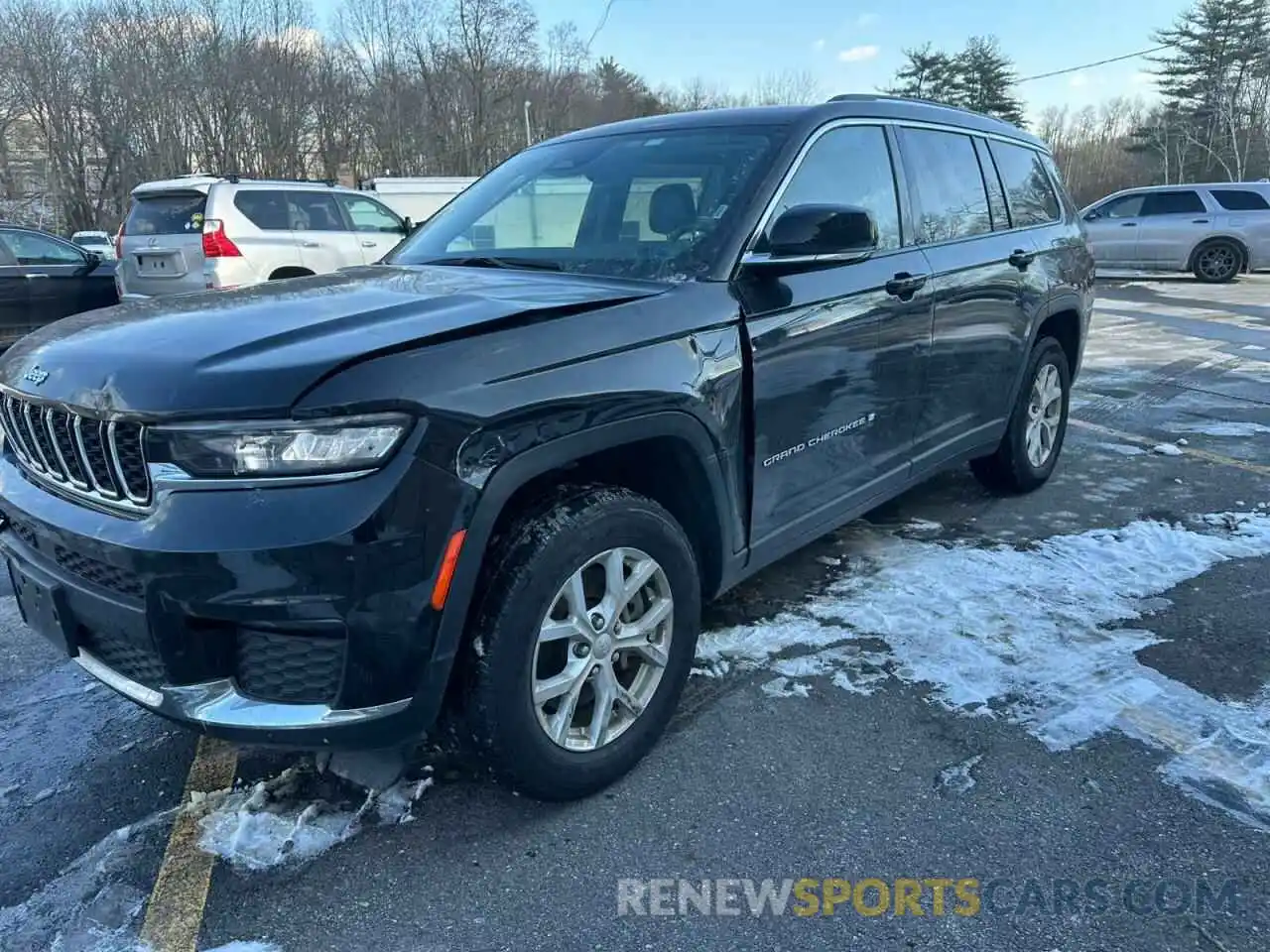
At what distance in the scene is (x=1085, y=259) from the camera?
538 cm

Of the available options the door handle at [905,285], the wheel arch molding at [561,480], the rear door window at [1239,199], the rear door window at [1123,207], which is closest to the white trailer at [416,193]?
the rear door window at [1123,207]

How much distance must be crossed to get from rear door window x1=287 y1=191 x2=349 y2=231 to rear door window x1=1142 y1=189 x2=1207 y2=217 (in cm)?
1501

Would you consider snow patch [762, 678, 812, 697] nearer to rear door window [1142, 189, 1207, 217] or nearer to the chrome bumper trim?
the chrome bumper trim

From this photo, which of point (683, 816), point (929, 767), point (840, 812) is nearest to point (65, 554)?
point (683, 816)

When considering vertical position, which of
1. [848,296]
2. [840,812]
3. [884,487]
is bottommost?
[840,812]

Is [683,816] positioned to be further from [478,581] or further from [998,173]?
[998,173]

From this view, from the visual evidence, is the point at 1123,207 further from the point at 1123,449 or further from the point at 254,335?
the point at 254,335

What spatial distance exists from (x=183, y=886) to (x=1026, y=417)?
4.38 metres

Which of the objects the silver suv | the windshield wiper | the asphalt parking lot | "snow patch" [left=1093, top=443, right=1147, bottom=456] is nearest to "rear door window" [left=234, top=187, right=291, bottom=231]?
the silver suv

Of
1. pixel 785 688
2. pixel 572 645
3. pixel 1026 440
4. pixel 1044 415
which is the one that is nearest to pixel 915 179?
pixel 1026 440

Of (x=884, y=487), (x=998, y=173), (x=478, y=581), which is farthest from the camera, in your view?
(x=998, y=173)

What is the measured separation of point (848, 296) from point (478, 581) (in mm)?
1790

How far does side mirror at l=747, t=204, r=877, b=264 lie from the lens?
9.28ft

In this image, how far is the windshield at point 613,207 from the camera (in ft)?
9.83
